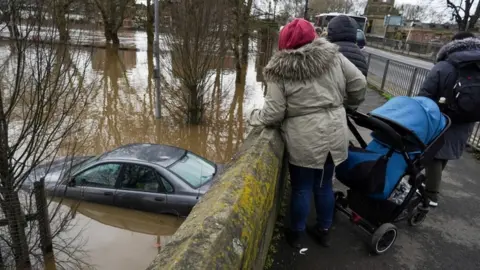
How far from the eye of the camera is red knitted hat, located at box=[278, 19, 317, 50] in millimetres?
2402

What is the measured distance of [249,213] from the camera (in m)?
1.66

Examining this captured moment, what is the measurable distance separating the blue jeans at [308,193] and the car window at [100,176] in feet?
13.7

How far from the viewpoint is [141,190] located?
6000mm

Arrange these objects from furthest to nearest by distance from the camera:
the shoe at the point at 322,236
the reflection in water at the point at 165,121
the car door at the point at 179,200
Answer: the reflection in water at the point at 165,121, the car door at the point at 179,200, the shoe at the point at 322,236

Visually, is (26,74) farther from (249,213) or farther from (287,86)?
(249,213)

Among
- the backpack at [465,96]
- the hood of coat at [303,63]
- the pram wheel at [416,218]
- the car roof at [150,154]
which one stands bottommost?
the car roof at [150,154]

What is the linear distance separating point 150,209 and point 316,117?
173 inches

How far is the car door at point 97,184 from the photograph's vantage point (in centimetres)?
616

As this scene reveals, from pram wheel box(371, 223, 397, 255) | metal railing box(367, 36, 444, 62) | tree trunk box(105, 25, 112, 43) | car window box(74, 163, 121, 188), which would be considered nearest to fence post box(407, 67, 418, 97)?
pram wheel box(371, 223, 397, 255)

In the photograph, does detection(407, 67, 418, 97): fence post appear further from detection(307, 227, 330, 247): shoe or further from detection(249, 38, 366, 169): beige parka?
detection(249, 38, 366, 169): beige parka

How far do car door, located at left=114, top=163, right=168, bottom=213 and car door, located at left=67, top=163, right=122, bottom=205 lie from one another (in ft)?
0.50

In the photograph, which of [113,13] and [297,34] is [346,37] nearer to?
[297,34]

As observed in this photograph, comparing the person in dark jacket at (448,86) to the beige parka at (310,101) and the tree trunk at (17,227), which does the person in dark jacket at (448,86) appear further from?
the tree trunk at (17,227)

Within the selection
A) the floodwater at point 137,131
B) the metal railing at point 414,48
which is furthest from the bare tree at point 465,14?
the floodwater at point 137,131
